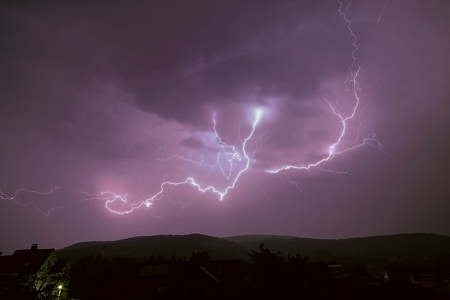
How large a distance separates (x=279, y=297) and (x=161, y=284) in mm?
19452

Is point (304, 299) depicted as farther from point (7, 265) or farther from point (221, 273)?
point (7, 265)

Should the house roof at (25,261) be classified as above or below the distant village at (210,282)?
above

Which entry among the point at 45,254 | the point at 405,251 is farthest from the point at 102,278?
the point at 405,251

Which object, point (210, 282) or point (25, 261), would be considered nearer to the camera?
point (210, 282)

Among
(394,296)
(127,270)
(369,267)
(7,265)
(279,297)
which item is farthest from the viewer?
(369,267)

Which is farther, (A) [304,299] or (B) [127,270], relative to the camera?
(B) [127,270]

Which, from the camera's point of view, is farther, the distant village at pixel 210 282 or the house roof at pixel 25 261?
the house roof at pixel 25 261

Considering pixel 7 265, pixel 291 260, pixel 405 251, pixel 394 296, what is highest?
pixel 405 251

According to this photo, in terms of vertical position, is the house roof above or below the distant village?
above

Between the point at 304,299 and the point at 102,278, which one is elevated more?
the point at 102,278

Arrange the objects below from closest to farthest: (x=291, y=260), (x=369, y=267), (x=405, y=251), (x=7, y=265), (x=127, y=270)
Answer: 1. (x=291, y=260)
2. (x=127, y=270)
3. (x=7, y=265)
4. (x=369, y=267)
5. (x=405, y=251)

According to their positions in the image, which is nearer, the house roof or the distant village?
the distant village

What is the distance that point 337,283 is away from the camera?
97.6 feet

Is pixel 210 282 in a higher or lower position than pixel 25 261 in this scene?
lower
